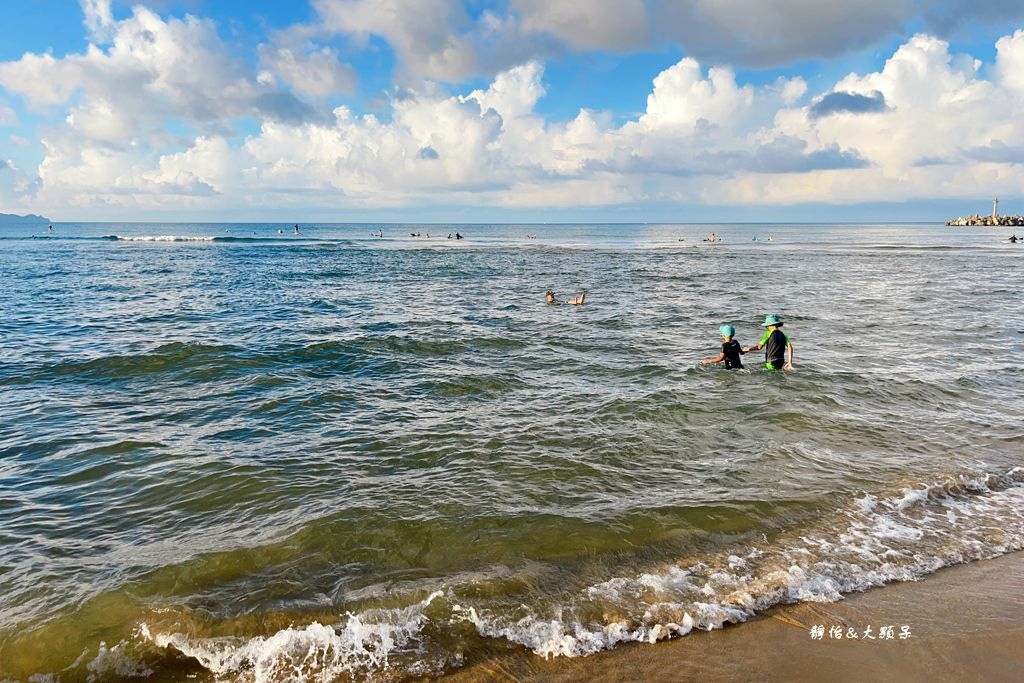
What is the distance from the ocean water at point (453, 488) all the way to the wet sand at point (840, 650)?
225 millimetres

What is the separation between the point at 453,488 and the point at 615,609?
369 cm

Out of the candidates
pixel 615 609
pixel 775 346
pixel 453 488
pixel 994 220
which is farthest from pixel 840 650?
pixel 994 220

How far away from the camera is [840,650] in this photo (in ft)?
18.5

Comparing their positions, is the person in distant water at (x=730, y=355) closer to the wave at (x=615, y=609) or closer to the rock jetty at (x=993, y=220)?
the wave at (x=615, y=609)

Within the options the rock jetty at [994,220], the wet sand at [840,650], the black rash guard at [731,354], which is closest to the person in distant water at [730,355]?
the black rash guard at [731,354]

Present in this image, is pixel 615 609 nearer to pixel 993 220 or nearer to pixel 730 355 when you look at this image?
pixel 730 355

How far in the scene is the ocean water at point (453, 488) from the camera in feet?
20.2

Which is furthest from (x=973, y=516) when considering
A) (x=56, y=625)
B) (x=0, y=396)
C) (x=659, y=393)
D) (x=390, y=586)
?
(x=0, y=396)

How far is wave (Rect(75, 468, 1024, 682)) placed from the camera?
18.7 ft

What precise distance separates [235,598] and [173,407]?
27.9 feet

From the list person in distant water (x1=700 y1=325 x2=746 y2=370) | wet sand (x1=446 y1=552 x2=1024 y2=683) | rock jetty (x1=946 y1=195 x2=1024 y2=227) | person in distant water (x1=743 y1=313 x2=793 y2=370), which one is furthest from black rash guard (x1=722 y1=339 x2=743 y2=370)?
rock jetty (x1=946 y1=195 x2=1024 y2=227)

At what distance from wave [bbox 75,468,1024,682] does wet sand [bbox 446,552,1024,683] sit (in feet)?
0.57

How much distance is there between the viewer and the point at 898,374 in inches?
625

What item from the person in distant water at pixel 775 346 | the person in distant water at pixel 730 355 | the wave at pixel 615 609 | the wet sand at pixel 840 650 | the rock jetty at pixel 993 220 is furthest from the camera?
the rock jetty at pixel 993 220
